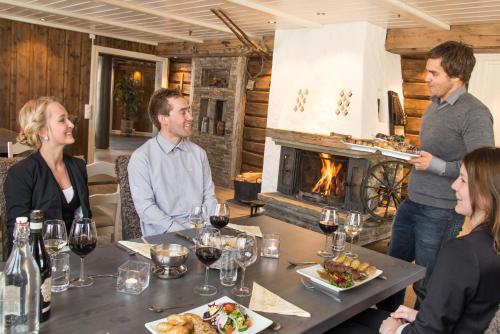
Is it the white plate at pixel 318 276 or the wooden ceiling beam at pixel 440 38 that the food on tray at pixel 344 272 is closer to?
the white plate at pixel 318 276

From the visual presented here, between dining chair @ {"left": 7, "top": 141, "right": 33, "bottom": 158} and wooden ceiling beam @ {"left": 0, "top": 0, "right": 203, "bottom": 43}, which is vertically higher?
wooden ceiling beam @ {"left": 0, "top": 0, "right": 203, "bottom": 43}

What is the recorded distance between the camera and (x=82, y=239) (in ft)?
4.47

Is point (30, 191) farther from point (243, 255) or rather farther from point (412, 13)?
point (412, 13)

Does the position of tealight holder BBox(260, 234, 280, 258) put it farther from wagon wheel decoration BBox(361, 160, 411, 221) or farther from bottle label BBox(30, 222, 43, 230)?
wagon wheel decoration BBox(361, 160, 411, 221)

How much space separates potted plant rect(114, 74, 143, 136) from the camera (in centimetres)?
1400

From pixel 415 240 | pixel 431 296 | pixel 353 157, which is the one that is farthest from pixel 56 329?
pixel 353 157

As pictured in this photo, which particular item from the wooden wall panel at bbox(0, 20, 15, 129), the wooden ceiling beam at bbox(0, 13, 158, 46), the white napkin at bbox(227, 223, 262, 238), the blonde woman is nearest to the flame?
the white napkin at bbox(227, 223, 262, 238)

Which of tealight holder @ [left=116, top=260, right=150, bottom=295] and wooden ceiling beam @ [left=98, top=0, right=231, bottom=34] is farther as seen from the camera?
wooden ceiling beam @ [left=98, top=0, right=231, bottom=34]

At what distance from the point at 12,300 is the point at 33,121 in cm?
136

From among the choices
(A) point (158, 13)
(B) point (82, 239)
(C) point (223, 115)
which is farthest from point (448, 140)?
(C) point (223, 115)

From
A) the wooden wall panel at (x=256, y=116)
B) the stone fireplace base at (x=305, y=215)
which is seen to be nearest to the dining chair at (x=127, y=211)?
the stone fireplace base at (x=305, y=215)

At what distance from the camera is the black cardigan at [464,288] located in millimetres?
1197

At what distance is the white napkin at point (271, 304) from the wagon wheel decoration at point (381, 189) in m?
3.28

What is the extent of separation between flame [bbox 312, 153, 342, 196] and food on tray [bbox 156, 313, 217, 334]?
13.2 feet
